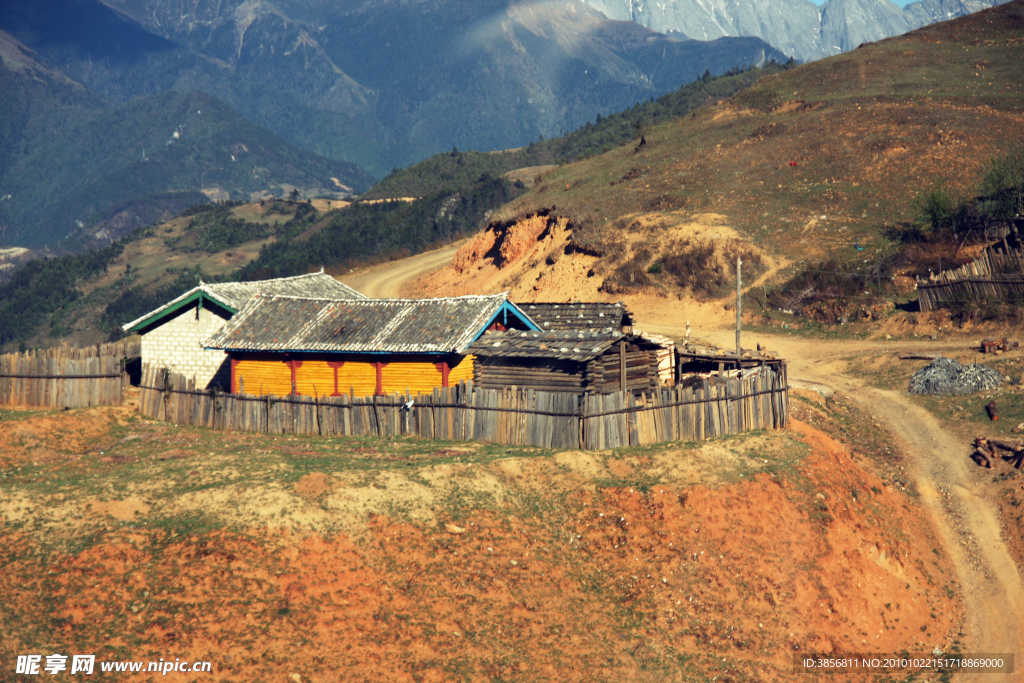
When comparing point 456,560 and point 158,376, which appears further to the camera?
point 158,376

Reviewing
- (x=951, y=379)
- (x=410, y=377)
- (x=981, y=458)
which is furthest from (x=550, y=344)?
(x=951, y=379)

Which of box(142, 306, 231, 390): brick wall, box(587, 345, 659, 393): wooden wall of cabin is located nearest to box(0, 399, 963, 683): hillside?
box(587, 345, 659, 393): wooden wall of cabin

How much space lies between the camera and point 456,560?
18.1 m

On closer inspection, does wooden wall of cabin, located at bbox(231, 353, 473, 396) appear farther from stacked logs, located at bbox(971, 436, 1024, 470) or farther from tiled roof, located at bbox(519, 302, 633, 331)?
stacked logs, located at bbox(971, 436, 1024, 470)

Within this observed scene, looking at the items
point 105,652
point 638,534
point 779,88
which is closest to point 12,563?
point 105,652

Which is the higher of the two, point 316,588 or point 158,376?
point 158,376

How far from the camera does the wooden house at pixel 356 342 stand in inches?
1092

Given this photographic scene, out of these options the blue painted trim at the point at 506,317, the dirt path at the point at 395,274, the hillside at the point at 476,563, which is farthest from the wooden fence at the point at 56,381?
the dirt path at the point at 395,274

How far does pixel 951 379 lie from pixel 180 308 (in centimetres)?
2871

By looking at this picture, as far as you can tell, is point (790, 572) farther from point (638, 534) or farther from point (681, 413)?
point (681, 413)

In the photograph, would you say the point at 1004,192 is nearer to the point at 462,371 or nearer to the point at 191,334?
the point at 462,371

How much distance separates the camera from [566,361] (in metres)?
25.8

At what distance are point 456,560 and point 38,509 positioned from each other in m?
9.38

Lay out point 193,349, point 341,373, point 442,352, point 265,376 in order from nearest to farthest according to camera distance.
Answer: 1. point 442,352
2. point 341,373
3. point 265,376
4. point 193,349
